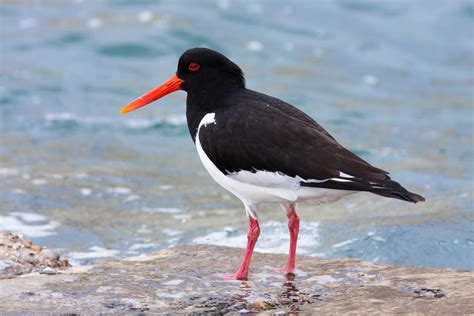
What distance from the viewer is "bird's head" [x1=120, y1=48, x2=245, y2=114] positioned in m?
6.49

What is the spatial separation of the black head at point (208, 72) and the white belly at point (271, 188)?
690 mm

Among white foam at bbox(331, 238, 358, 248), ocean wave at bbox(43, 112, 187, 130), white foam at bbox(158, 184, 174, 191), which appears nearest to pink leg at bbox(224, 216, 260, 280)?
white foam at bbox(331, 238, 358, 248)

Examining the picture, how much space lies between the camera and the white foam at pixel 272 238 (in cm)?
793

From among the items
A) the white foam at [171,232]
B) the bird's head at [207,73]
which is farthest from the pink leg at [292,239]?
the white foam at [171,232]

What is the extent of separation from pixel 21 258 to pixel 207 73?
6.38 feet

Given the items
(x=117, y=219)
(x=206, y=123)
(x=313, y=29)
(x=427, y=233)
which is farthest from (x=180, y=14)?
(x=206, y=123)

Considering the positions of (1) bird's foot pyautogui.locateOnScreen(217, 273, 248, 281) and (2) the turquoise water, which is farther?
(2) the turquoise water

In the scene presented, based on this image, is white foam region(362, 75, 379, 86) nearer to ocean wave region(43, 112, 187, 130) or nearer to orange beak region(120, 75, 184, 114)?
ocean wave region(43, 112, 187, 130)

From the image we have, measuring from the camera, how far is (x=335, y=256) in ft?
25.2

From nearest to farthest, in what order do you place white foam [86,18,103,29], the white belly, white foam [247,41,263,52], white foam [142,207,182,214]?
the white belly < white foam [142,207,182,214] < white foam [247,41,263,52] < white foam [86,18,103,29]

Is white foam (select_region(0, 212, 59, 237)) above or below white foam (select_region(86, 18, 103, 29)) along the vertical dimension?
below

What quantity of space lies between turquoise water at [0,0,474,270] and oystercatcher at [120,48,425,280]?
194 centimetres

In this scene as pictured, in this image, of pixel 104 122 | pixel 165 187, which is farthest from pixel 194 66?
pixel 104 122

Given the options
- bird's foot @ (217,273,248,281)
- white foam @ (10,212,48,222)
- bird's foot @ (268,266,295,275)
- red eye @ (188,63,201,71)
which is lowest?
bird's foot @ (217,273,248,281)
